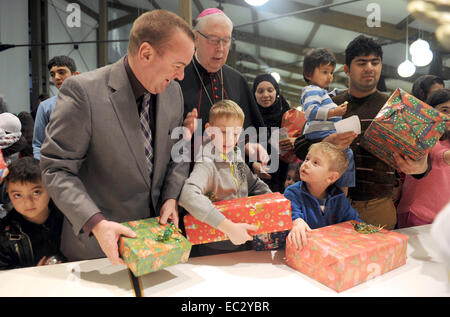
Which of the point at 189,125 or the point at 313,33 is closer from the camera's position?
the point at 189,125

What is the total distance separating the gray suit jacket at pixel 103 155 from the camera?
3.77 feet

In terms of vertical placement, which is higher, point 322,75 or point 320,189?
point 322,75

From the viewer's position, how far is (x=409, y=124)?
139 cm

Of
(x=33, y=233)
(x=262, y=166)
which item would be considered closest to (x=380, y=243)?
(x=262, y=166)

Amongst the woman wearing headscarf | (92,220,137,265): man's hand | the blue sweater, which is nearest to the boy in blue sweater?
the blue sweater

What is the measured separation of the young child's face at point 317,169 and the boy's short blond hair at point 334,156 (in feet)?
0.05

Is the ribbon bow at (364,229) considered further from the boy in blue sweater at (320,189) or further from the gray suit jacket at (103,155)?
the gray suit jacket at (103,155)

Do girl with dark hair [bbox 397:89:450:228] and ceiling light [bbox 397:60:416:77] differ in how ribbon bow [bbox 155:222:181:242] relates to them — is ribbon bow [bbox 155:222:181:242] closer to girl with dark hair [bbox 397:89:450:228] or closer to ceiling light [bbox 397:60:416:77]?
girl with dark hair [bbox 397:89:450:228]

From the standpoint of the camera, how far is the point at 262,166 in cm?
168

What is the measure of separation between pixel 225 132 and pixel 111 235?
2.23 feet

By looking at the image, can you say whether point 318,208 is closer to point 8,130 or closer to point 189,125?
point 189,125

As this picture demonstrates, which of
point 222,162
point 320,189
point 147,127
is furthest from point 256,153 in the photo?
point 147,127

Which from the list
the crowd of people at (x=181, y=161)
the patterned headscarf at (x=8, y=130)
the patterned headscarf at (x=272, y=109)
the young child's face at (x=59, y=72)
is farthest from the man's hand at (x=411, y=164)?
the young child's face at (x=59, y=72)
